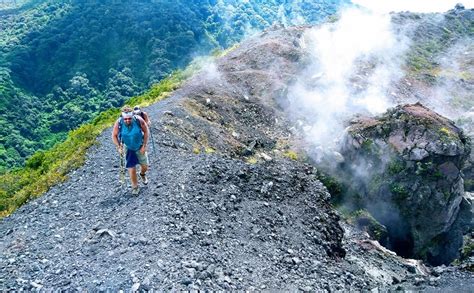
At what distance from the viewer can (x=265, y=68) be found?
2416cm

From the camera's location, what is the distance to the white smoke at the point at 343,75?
65.5 feet

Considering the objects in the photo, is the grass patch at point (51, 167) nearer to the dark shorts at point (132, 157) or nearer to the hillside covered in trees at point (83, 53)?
the dark shorts at point (132, 157)

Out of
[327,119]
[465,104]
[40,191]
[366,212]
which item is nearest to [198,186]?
[40,191]

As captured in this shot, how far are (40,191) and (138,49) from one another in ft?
174

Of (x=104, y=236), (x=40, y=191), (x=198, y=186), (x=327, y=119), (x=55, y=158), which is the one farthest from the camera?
(x=327, y=119)

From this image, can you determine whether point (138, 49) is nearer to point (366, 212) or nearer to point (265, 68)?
point (265, 68)

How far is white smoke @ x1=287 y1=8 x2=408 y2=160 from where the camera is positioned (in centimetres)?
1997

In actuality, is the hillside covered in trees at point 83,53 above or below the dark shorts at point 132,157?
below

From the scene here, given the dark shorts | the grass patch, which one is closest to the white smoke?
the grass patch

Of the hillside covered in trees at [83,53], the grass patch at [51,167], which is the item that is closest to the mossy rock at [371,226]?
the grass patch at [51,167]

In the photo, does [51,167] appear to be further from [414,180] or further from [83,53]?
[83,53]

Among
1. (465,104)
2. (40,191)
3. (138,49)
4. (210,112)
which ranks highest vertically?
(40,191)

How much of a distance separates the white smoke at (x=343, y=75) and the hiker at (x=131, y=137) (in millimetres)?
9359

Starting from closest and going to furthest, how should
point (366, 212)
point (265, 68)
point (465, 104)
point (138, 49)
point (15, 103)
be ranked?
point (366, 212)
point (265, 68)
point (465, 104)
point (15, 103)
point (138, 49)
